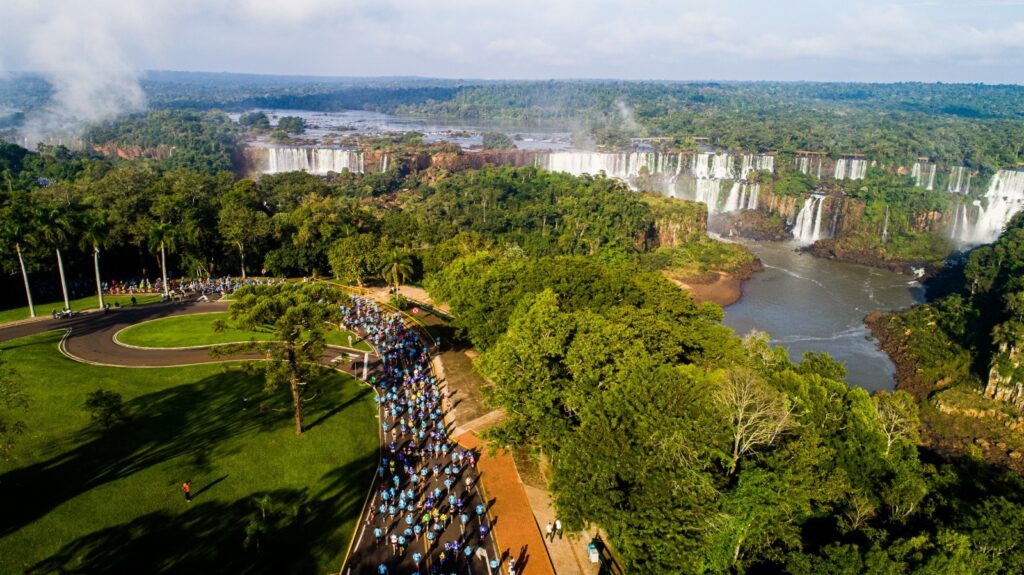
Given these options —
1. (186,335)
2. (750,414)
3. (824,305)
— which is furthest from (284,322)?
(824,305)

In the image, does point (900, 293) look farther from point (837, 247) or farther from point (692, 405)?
point (692, 405)

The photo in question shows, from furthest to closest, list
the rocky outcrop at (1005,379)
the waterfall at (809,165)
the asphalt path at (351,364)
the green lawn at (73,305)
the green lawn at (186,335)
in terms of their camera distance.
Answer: the waterfall at (809,165), the green lawn at (73,305), the rocky outcrop at (1005,379), the green lawn at (186,335), the asphalt path at (351,364)

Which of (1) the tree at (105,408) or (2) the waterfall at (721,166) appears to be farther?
(2) the waterfall at (721,166)

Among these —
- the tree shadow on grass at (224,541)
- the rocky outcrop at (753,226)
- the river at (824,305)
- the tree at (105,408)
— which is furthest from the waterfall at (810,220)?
the tree at (105,408)

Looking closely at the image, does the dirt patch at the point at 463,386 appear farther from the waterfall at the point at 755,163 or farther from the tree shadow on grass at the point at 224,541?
the waterfall at the point at 755,163

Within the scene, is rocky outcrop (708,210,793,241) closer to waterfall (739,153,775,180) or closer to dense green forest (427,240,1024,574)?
waterfall (739,153,775,180)

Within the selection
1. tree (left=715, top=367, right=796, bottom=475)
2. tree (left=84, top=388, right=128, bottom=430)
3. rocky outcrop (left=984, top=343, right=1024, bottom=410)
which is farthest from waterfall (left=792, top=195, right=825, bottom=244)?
tree (left=84, top=388, right=128, bottom=430)

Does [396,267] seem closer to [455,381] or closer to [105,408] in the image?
[455,381]
